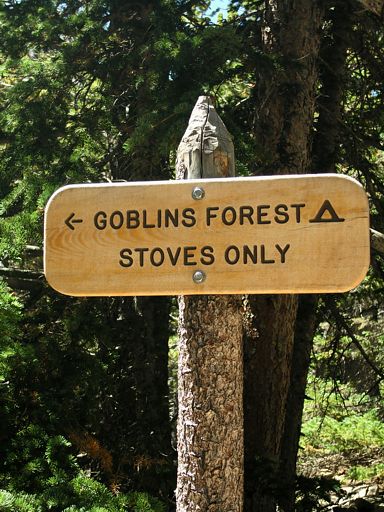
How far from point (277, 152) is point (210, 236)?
340cm

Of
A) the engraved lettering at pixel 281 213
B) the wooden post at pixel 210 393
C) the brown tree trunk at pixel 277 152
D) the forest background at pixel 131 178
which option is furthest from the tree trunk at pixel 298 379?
the engraved lettering at pixel 281 213

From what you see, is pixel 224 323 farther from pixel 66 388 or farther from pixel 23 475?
pixel 66 388

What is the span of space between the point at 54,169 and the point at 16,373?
156 centimetres

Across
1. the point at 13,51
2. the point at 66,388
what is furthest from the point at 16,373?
the point at 13,51

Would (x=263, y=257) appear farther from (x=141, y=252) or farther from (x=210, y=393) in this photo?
(x=210, y=393)

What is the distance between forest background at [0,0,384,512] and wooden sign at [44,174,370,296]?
186 cm

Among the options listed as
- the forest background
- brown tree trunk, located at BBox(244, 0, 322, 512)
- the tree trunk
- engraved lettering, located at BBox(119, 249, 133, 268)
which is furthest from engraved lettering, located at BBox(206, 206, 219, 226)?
the tree trunk

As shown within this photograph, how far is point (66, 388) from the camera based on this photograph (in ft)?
18.1

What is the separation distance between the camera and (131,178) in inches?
247

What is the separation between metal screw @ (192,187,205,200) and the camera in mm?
2848

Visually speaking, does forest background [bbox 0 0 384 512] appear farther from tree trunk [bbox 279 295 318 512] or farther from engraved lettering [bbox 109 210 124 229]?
engraved lettering [bbox 109 210 124 229]

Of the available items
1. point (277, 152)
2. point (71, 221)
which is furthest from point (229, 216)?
point (277, 152)

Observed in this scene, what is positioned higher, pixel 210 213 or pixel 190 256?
pixel 210 213

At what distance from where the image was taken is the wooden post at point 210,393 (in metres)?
3.05
